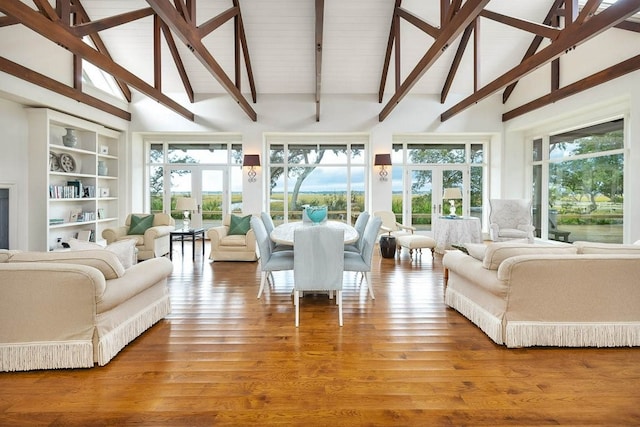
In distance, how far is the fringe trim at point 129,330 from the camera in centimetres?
228

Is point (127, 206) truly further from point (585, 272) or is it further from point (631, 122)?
point (631, 122)

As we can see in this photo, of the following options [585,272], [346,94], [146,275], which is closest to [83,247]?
[146,275]

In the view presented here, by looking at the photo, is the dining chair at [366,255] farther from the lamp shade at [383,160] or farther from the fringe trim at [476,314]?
the lamp shade at [383,160]

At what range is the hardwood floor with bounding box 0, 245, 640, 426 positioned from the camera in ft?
5.80

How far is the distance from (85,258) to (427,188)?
25.3ft

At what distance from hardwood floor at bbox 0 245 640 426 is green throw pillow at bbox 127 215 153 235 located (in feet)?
11.9

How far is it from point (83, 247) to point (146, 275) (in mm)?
504

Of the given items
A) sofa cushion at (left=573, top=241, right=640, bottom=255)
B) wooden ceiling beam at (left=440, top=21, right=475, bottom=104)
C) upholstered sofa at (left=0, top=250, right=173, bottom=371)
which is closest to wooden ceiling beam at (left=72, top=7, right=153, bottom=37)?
upholstered sofa at (left=0, top=250, right=173, bottom=371)

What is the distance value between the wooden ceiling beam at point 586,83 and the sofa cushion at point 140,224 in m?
7.78

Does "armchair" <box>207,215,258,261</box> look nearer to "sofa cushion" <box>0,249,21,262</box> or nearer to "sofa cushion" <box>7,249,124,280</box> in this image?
"sofa cushion" <box>7,249,124,280</box>

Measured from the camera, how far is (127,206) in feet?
26.4

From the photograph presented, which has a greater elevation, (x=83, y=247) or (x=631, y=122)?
(x=631, y=122)

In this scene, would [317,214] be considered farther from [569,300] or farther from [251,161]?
[251,161]

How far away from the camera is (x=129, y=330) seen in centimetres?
259
